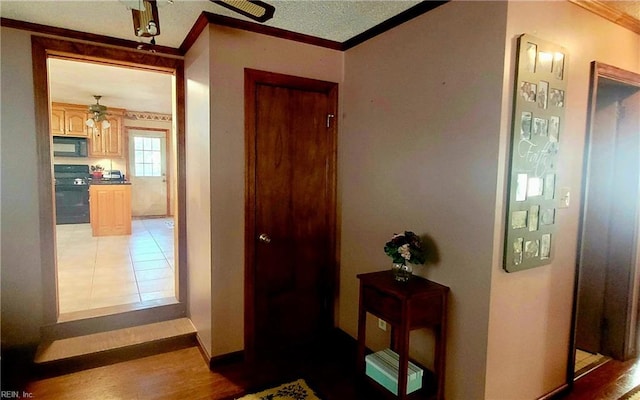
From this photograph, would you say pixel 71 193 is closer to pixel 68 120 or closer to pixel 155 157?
pixel 68 120

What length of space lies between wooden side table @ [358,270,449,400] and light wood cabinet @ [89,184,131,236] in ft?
19.0

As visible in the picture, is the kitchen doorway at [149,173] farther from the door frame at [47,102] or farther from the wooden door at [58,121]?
the door frame at [47,102]

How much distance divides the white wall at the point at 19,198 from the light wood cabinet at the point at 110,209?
408cm

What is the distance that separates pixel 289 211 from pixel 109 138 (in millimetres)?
6359

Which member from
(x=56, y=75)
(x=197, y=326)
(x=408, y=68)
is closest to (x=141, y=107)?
(x=56, y=75)

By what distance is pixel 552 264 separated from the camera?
2109 millimetres

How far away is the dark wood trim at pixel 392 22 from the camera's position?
2.09 m

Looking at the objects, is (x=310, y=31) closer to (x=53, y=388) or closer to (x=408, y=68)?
(x=408, y=68)

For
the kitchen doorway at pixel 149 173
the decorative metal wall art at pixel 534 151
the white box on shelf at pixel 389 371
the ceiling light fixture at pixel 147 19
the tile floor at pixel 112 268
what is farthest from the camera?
the kitchen doorway at pixel 149 173

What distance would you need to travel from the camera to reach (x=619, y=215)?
262 cm

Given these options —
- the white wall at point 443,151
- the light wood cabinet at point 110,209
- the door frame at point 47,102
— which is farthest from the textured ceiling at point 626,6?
the light wood cabinet at point 110,209

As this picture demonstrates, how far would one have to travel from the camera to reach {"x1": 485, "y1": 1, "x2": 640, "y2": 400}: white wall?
5.95ft

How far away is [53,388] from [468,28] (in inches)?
130

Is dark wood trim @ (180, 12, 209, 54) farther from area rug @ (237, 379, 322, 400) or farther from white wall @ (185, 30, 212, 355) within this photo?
area rug @ (237, 379, 322, 400)
